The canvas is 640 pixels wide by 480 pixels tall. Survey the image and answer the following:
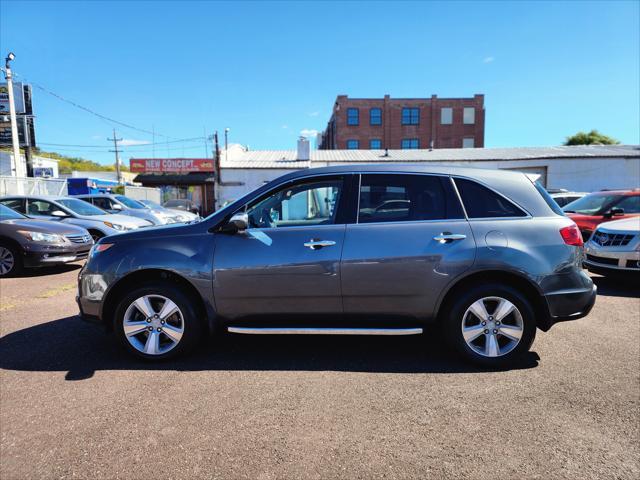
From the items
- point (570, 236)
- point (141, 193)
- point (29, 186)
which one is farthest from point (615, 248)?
point (141, 193)

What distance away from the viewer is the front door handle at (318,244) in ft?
11.7

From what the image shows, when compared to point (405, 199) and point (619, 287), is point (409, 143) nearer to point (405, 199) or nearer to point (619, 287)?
point (619, 287)

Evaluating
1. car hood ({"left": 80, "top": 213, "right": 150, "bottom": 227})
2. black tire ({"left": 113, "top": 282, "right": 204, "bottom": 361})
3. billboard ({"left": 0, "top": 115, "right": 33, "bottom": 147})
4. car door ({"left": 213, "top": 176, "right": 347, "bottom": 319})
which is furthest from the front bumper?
billboard ({"left": 0, "top": 115, "right": 33, "bottom": 147})

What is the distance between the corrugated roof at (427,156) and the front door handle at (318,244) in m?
22.2

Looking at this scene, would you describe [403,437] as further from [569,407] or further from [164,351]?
[164,351]

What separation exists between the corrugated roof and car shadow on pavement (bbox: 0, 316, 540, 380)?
21.8 metres

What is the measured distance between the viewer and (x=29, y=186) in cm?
1820

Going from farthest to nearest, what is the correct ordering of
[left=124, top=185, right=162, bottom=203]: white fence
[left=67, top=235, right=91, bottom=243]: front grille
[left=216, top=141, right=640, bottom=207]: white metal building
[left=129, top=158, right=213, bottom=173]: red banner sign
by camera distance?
[left=129, top=158, right=213, bottom=173]: red banner sign → [left=124, top=185, right=162, bottom=203]: white fence → [left=216, top=141, right=640, bottom=207]: white metal building → [left=67, top=235, right=91, bottom=243]: front grille

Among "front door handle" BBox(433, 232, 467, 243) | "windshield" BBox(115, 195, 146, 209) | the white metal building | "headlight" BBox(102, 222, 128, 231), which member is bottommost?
"headlight" BBox(102, 222, 128, 231)

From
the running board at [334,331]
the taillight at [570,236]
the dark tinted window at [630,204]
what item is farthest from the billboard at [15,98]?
the dark tinted window at [630,204]

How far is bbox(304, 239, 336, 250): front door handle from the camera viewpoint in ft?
11.7

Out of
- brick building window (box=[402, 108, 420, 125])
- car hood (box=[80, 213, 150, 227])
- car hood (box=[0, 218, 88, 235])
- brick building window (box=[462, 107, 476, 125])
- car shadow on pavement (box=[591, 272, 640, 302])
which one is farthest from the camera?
brick building window (box=[462, 107, 476, 125])

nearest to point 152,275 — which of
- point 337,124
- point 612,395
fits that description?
point 612,395

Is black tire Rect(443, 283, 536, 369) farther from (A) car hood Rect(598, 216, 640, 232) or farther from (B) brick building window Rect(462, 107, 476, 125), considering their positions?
(B) brick building window Rect(462, 107, 476, 125)
